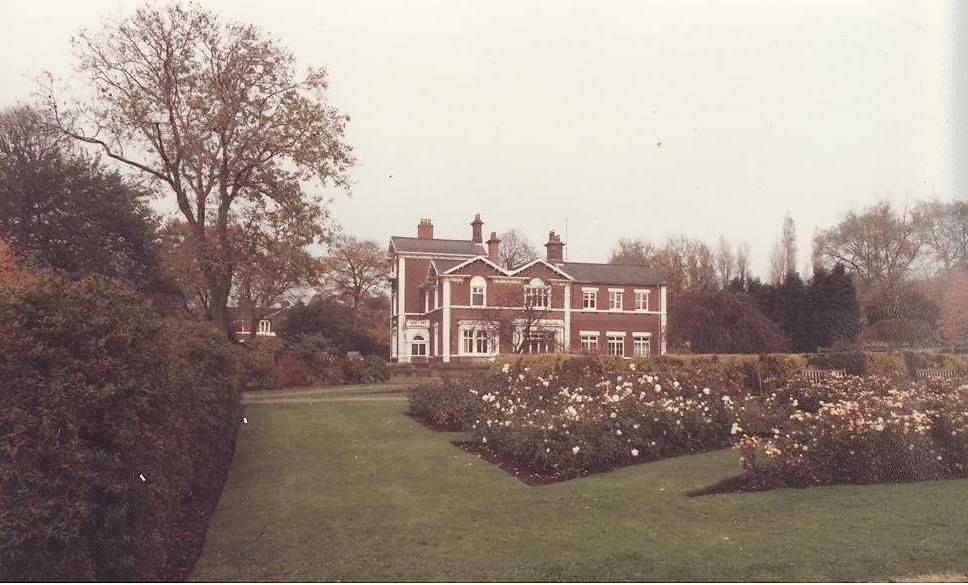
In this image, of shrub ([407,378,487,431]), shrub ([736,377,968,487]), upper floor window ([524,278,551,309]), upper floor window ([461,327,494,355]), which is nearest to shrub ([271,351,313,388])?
shrub ([407,378,487,431])

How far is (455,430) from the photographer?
13562mm

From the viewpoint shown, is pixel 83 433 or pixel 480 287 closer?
pixel 83 433

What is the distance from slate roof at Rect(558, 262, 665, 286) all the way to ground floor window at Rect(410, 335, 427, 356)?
10159 mm

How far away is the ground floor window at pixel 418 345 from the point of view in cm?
4603

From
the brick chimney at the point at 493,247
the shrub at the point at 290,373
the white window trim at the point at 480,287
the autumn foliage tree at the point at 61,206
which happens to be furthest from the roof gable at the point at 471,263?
the autumn foliage tree at the point at 61,206

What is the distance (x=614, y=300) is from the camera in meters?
48.6

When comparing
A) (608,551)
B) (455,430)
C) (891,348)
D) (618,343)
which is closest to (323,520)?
(608,551)

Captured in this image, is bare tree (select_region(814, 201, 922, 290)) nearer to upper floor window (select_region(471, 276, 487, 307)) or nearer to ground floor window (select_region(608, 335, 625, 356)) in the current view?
upper floor window (select_region(471, 276, 487, 307))

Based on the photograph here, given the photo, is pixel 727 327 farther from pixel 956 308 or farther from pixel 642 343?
pixel 956 308

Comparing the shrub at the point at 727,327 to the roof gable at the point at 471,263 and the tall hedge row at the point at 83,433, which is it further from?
the tall hedge row at the point at 83,433

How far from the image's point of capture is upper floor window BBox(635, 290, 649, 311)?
49.2m

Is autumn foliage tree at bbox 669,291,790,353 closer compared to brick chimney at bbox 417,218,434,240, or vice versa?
autumn foliage tree at bbox 669,291,790,353

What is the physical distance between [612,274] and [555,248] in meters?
4.49

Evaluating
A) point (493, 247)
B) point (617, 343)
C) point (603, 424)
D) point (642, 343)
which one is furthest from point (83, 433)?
point (642, 343)
